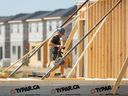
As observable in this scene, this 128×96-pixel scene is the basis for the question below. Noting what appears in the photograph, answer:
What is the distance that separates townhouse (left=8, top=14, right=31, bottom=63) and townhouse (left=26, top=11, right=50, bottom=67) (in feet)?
2.73

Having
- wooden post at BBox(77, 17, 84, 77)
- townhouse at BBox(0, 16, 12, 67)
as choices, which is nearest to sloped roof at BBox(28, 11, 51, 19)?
townhouse at BBox(0, 16, 12, 67)

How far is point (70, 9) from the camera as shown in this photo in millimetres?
64000

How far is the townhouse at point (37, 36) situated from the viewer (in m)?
60.7

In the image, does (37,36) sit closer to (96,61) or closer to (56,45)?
(96,61)

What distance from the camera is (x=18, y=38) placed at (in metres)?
68.4

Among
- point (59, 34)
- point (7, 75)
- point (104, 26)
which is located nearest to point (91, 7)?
point (104, 26)

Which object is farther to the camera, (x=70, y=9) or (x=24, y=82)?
(x=70, y=9)

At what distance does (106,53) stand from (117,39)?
794 millimetres

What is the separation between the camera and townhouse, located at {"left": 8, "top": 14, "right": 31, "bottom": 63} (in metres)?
66.0

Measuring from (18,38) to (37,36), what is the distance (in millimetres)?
4618

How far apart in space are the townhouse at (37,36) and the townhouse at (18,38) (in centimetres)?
83

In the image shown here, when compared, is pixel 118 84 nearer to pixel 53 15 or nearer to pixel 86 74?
pixel 86 74

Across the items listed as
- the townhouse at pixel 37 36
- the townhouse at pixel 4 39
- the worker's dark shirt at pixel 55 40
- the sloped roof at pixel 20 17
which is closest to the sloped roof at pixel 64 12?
the townhouse at pixel 37 36

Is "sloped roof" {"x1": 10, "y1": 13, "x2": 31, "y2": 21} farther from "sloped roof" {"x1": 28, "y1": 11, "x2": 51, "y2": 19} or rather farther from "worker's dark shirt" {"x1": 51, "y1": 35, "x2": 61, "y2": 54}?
"worker's dark shirt" {"x1": 51, "y1": 35, "x2": 61, "y2": 54}
